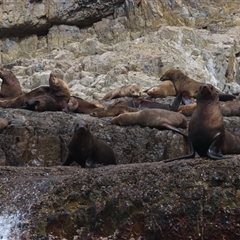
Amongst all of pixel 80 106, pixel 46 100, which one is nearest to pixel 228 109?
pixel 80 106

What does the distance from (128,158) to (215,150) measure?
347cm

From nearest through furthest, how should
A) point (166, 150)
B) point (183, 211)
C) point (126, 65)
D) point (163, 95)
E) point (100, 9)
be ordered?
point (183, 211), point (166, 150), point (163, 95), point (126, 65), point (100, 9)

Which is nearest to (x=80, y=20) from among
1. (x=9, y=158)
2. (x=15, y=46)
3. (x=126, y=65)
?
(x=15, y=46)

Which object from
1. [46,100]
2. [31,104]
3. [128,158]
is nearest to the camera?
[128,158]

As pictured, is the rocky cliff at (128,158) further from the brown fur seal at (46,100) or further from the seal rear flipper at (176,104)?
the seal rear flipper at (176,104)

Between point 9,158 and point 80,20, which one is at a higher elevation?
point 9,158

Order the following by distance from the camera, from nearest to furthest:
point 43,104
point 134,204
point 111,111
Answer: point 134,204, point 111,111, point 43,104

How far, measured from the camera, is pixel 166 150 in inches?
385

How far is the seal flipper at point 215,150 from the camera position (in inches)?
251

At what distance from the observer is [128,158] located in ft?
32.9

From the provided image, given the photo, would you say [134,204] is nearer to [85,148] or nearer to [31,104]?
[85,148]

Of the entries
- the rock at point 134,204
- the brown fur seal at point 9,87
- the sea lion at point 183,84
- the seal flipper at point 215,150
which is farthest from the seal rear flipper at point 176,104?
the rock at point 134,204

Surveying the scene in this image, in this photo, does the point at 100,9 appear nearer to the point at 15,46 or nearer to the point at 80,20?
the point at 80,20

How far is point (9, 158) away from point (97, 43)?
14.1 meters
